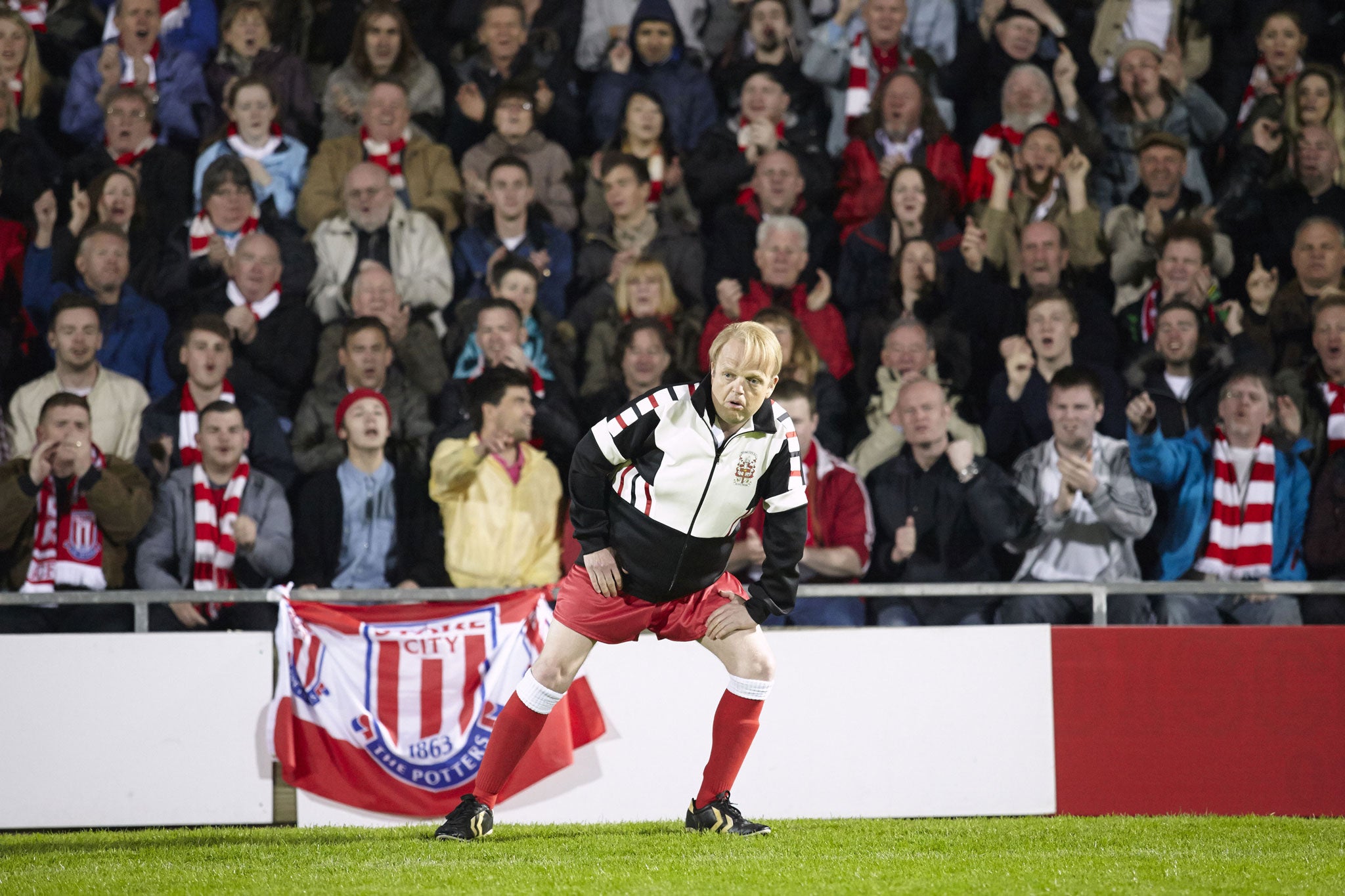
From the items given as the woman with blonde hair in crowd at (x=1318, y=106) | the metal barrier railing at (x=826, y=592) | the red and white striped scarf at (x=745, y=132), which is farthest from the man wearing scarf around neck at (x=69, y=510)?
the woman with blonde hair in crowd at (x=1318, y=106)

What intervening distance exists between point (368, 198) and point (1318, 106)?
19.9 ft

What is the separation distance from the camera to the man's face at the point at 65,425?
7.53m

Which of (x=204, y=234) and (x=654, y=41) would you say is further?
(x=654, y=41)

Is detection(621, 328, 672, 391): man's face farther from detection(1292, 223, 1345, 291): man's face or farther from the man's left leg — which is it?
detection(1292, 223, 1345, 291): man's face

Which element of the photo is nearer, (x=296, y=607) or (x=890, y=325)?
(x=296, y=607)

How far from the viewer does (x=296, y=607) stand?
657 cm

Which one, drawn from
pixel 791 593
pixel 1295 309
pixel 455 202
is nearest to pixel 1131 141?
pixel 1295 309

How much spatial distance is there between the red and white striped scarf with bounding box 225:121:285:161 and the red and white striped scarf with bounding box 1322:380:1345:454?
21.6ft

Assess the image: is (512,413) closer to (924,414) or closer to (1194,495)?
(924,414)

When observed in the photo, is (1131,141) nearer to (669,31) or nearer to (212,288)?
(669,31)

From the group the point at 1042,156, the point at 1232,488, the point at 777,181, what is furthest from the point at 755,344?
the point at 1042,156

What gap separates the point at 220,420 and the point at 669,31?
4339 millimetres

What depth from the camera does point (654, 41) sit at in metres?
10.1

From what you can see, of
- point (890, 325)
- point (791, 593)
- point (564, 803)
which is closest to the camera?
point (791, 593)
